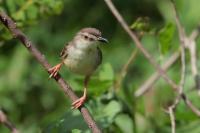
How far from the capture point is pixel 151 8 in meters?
6.55

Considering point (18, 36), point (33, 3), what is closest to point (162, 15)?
point (33, 3)

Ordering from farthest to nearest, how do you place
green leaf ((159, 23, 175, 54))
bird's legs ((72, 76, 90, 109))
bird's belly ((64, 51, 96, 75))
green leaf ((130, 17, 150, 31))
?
green leaf ((159, 23, 175, 54))
green leaf ((130, 17, 150, 31))
bird's belly ((64, 51, 96, 75))
bird's legs ((72, 76, 90, 109))

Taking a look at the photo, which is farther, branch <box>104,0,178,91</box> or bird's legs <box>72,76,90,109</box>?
branch <box>104,0,178,91</box>

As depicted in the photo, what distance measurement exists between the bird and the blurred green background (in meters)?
0.16

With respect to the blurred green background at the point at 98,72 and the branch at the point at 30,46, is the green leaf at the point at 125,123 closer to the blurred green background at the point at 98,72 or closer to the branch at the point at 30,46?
the blurred green background at the point at 98,72

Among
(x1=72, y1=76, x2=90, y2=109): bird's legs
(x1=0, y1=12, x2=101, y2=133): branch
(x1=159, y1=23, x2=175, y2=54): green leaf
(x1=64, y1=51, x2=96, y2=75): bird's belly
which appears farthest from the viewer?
(x1=159, y1=23, x2=175, y2=54): green leaf

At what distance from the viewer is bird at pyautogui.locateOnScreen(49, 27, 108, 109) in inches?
129

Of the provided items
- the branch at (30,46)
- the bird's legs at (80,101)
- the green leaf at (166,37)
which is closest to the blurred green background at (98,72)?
the green leaf at (166,37)

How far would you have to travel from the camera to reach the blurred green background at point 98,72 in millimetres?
3424

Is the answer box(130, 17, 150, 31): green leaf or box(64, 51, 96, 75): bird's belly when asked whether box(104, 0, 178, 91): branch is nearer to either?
box(130, 17, 150, 31): green leaf

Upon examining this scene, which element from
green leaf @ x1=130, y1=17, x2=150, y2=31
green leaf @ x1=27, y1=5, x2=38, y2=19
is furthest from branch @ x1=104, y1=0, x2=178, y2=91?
green leaf @ x1=27, y1=5, x2=38, y2=19

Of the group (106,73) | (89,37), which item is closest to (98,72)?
(106,73)

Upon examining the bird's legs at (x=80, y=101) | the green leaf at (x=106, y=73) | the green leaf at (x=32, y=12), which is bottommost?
the bird's legs at (x=80, y=101)

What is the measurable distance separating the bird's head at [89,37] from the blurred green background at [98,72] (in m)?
0.18
